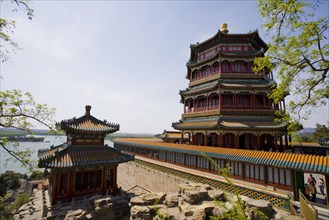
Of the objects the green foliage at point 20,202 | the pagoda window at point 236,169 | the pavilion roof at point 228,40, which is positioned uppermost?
the pavilion roof at point 228,40

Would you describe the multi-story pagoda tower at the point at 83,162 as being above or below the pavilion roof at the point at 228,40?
below

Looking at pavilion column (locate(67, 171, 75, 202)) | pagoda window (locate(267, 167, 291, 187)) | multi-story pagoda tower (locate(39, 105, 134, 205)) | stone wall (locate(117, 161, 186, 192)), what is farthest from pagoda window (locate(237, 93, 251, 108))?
pavilion column (locate(67, 171, 75, 202))

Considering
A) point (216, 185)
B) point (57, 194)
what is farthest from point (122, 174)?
point (216, 185)

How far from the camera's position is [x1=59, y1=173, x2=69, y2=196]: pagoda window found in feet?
44.0

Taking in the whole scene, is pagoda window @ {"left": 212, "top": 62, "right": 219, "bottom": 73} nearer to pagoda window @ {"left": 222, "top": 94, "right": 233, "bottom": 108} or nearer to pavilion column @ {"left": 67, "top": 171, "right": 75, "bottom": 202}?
pagoda window @ {"left": 222, "top": 94, "right": 233, "bottom": 108}

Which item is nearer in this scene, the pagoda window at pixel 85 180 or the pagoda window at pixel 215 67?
the pagoda window at pixel 85 180

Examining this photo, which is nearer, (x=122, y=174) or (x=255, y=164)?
(x=255, y=164)

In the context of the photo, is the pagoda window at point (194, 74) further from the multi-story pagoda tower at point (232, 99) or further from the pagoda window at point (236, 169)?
the pagoda window at point (236, 169)

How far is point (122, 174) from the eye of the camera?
27328 millimetres

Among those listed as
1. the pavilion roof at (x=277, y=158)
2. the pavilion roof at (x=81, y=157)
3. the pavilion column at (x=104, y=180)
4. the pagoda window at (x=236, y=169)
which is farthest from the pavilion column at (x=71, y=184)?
the pagoda window at (x=236, y=169)

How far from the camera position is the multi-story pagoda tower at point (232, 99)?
18.9 metres

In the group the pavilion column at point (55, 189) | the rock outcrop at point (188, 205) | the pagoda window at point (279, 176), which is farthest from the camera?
the pavilion column at point (55, 189)

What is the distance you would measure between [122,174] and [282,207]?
21.6m

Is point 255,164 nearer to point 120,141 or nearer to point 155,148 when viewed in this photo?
point 155,148
